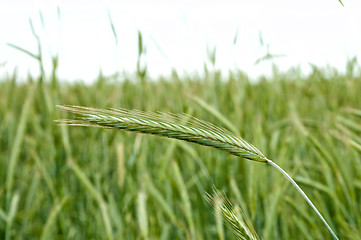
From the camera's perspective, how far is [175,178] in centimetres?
123

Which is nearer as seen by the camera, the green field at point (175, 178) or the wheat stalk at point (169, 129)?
the wheat stalk at point (169, 129)

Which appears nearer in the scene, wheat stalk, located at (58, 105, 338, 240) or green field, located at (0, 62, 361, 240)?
wheat stalk, located at (58, 105, 338, 240)

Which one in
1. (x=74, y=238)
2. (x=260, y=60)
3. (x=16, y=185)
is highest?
(x=260, y=60)

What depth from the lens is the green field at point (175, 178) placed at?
1107 mm

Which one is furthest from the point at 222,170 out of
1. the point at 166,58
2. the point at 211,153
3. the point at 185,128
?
the point at 185,128

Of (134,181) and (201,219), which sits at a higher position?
(134,181)

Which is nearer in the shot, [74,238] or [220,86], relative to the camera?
[74,238]

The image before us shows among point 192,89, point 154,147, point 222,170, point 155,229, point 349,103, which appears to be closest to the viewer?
point 155,229

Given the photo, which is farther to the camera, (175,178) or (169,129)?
(175,178)

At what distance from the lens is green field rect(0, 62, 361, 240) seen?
111 cm

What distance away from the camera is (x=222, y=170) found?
1.32m

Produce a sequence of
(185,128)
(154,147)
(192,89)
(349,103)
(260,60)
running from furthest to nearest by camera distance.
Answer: (349,103)
(192,89)
(260,60)
(154,147)
(185,128)

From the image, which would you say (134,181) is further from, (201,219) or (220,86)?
(220,86)

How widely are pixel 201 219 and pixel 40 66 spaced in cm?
73
